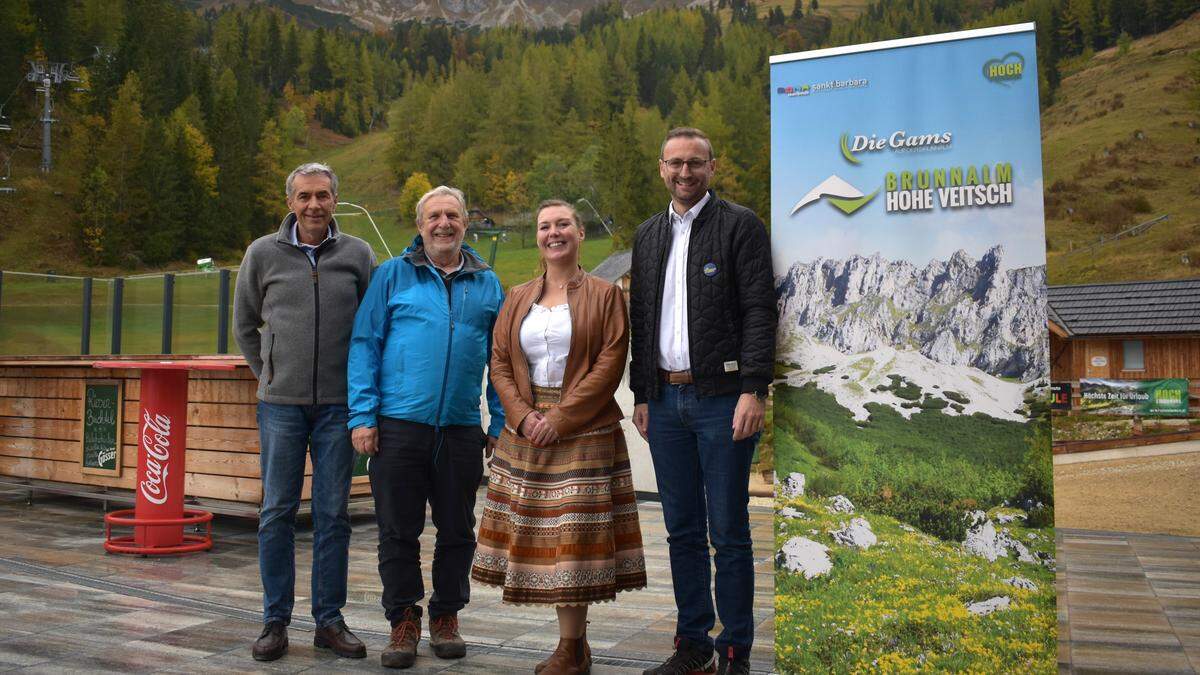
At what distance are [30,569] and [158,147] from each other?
6160 cm

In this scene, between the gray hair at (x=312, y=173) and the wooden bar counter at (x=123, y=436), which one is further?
the wooden bar counter at (x=123, y=436)

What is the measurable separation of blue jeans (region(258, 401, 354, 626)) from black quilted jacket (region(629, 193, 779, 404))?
1.20 meters

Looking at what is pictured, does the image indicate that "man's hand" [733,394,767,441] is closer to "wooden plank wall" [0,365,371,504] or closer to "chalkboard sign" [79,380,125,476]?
"wooden plank wall" [0,365,371,504]

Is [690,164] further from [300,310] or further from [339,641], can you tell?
[339,641]

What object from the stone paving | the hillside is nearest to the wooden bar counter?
the stone paving

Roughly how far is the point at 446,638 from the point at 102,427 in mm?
5164

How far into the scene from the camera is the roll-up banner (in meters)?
2.76

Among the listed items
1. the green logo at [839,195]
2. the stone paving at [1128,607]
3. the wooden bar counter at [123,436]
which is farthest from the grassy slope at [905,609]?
the wooden bar counter at [123,436]

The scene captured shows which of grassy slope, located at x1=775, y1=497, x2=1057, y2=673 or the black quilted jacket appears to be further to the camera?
the black quilted jacket

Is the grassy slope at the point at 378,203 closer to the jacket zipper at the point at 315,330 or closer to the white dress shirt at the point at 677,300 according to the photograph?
the jacket zipper at the point at 315,330

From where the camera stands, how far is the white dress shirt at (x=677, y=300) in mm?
2992

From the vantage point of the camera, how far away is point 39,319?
38.6 ft

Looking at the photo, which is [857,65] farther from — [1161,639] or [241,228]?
[241,228]

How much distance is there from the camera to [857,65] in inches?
117
